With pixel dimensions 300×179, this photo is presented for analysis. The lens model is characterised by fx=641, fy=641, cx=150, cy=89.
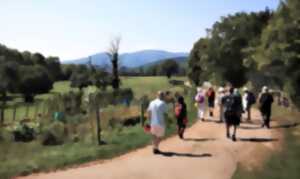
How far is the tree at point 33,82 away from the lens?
108 metres

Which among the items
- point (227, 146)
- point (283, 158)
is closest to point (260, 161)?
point (283, 158)

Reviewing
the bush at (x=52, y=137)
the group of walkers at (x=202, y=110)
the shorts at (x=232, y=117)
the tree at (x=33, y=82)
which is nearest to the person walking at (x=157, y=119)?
the group of walkers at (x=202, y=110)

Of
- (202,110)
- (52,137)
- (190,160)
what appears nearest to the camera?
(190,160)

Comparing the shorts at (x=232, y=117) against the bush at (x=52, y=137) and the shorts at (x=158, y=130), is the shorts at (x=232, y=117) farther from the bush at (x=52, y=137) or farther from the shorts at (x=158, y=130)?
the bush at (x=52, y=137)

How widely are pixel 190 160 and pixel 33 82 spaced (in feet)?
318

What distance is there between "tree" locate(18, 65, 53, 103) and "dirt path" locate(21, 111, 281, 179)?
87.9m

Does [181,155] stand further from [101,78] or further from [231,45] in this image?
[101,78]

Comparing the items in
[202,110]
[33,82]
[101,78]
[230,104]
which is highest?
[230,104]

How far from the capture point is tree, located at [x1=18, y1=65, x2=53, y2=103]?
354 ft

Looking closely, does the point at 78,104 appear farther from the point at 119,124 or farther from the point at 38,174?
the point at 38,174

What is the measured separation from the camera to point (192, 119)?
29375 mm

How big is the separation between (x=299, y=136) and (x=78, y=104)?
28675 millimetres

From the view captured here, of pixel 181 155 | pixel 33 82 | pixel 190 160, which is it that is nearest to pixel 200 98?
pixel 181 155

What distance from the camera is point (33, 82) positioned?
111 meters
